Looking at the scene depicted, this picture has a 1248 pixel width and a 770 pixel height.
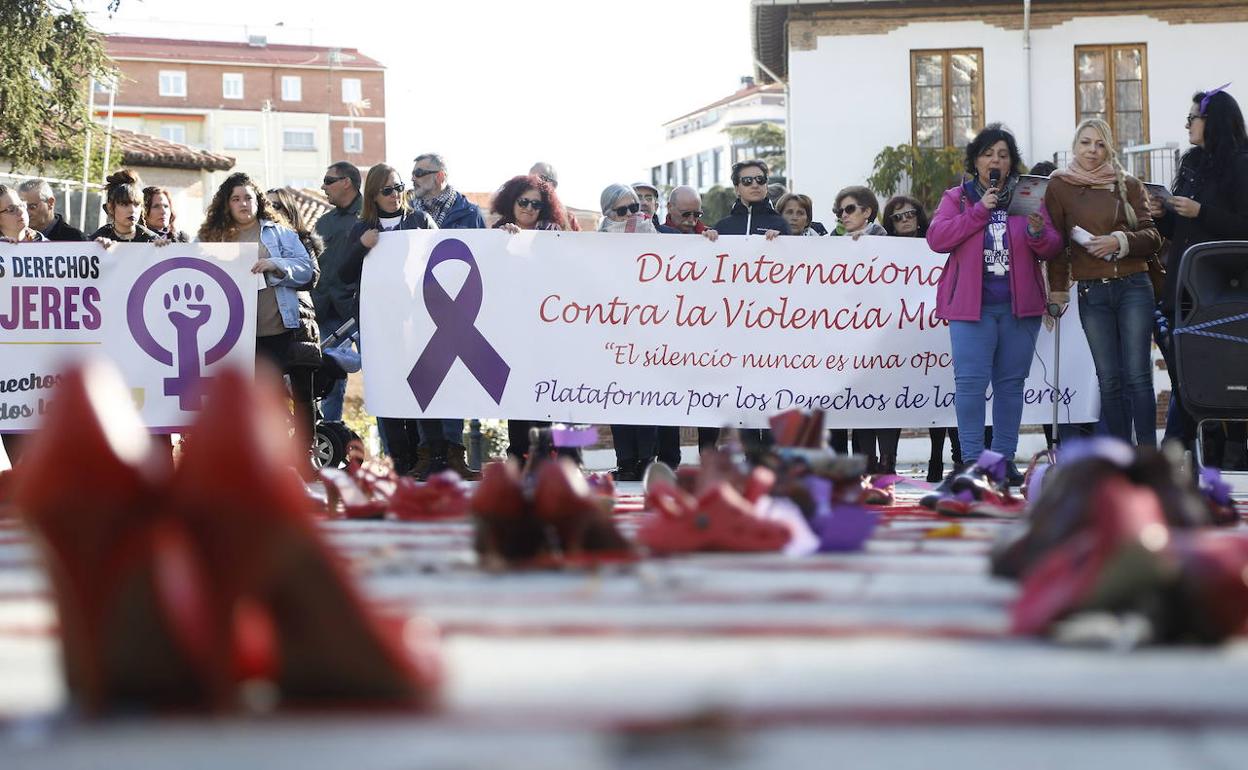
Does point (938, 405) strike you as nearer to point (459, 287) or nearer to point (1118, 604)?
point (459, 287)

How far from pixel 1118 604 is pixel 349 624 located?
3.91 ft

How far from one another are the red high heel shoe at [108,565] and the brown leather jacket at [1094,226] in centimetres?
676

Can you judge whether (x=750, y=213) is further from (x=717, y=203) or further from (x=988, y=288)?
(x=717, y=203)

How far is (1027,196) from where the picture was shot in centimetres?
862

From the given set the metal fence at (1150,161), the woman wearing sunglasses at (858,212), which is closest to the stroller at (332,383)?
the woman wearing sunglasses at (858,212)

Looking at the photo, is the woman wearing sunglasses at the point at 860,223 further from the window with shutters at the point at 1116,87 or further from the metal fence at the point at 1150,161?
the window with shutters at the point at 1116,87

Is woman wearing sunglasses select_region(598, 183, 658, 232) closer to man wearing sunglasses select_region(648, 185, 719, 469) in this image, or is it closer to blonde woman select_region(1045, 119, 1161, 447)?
man wearing sunglasses select_region(648, 185, 719, 469)

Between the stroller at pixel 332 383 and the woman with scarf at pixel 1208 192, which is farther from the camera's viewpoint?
the stroller at pixel 332 383

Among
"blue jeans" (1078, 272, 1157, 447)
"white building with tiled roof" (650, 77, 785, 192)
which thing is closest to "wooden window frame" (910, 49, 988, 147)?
"blue jeans" (1078, 272, 1157, 447)

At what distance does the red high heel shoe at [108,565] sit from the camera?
2166mm

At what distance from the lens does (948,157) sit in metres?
27.3

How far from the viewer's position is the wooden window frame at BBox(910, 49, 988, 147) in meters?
28.2

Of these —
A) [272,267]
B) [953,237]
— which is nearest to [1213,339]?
[953,237]

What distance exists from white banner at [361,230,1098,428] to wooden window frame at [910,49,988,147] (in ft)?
61.1
